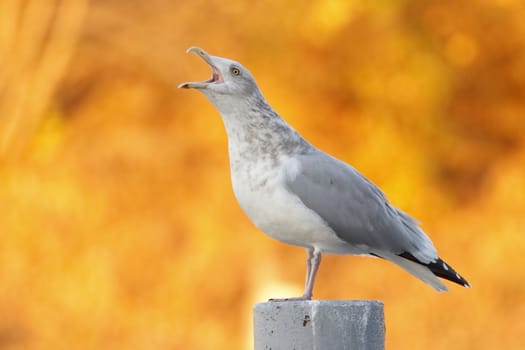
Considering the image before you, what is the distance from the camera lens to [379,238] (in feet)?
17.7

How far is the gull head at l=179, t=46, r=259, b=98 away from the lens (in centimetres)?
517

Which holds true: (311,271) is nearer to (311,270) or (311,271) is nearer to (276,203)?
(311,270)

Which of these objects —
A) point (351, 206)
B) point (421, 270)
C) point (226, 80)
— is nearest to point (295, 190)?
point (351, 206)

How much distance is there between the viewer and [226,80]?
5215 mm

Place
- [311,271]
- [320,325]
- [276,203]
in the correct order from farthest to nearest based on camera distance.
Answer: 1. [311,271]
2. [276,203]
3. [320,325]

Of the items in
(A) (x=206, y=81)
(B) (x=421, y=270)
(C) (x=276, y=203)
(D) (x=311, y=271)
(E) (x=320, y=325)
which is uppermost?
(A) (x=206, y=81)

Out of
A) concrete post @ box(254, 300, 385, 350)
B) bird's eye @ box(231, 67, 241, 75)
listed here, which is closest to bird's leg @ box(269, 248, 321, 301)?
concrete post @ box(254, 300, 385, 350)

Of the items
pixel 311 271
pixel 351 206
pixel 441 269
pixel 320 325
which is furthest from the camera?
pixel 441 269

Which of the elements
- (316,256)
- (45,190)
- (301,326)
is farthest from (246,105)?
(45,190)

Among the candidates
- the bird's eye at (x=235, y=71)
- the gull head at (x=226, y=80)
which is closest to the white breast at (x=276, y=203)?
the gull head at (x=226, y=80)

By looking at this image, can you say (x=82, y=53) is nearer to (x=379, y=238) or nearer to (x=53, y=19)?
(x=53, y=19)

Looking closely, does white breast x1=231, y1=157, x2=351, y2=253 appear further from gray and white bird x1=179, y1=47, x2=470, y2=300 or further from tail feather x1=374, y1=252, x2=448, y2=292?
tail feather x1=374, y1=252, x2=448, y2=292

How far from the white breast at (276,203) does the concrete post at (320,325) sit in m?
0.45

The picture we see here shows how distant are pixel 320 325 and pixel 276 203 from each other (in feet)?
2.25
